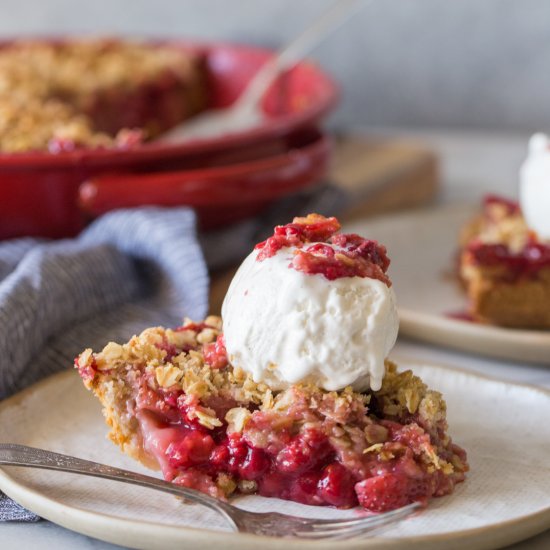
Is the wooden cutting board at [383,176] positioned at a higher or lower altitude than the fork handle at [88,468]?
lower

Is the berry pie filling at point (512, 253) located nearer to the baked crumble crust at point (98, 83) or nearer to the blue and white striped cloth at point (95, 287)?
the blue and white striped cloth at point (95, 287)

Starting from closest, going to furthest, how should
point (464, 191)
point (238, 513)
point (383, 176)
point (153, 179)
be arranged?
point (238, 513), point (153, 179), point (383, 176), point (464, 191)

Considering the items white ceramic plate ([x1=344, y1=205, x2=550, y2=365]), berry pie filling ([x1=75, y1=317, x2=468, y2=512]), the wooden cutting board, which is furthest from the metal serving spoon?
berry pie filling ([x1=75, y1=317, x2=468, y2=512])

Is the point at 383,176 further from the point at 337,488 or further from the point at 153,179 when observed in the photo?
the point at 337,488

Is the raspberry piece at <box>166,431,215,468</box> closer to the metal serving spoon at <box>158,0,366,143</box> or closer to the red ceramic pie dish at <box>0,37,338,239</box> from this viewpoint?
the red ceramic pie dish at <box>0,37,338,239</box>

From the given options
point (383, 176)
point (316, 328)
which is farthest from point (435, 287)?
point (316, 328)

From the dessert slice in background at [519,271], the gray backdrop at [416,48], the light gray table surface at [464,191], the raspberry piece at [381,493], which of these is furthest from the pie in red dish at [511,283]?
the gray backdrop at [416,48]
